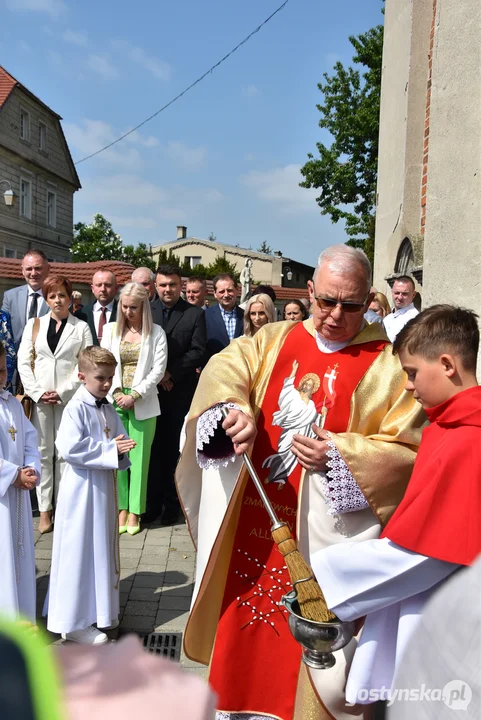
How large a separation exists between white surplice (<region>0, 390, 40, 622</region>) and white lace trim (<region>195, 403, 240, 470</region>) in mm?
1215

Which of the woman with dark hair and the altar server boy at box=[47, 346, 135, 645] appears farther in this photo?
the woman with dark hair

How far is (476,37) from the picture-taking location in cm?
436

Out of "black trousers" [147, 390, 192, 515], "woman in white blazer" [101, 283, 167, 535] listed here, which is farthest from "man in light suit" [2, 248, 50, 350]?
"black trousers" [147, 390, 192, 515]

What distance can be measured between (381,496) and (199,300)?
527cm

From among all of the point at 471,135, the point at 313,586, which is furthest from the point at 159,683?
the point at 471,135

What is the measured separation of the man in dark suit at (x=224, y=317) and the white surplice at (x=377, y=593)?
493cm

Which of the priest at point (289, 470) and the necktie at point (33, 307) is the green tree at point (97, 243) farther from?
the priest at point (289, 470)

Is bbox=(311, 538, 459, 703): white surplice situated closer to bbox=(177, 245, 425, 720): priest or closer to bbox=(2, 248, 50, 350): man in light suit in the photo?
bbox=(177, 245, 425, 720): priest

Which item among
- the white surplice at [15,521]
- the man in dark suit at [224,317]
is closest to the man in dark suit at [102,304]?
the man in dark suit at [224,317]

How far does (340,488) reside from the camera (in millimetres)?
2496

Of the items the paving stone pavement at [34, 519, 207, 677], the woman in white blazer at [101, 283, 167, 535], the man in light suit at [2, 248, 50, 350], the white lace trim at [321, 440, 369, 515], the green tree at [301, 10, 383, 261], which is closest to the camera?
the white lace trim at [321, 440, 369, 515]

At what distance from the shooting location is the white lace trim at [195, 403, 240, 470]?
274 cm

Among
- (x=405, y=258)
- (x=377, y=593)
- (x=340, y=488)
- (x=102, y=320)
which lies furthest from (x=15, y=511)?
(x=405, y=258)

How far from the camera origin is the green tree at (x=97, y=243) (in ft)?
151
